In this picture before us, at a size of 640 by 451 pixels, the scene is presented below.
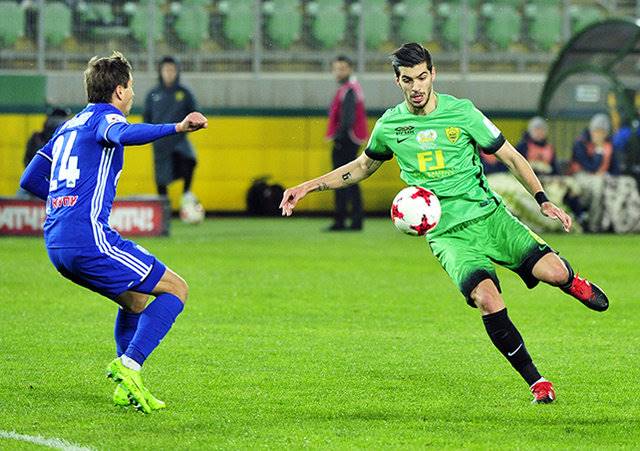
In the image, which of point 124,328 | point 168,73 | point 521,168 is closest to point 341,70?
point 168,73

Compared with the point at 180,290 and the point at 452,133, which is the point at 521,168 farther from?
the point at 180,290

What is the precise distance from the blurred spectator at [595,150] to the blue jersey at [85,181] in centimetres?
1467

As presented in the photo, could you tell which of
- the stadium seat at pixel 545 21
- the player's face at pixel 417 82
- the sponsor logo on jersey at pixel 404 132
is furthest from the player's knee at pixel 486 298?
the stadium seat at pixel 545 21

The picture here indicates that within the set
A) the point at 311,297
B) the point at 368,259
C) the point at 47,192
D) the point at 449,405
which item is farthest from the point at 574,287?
the point at 368,259

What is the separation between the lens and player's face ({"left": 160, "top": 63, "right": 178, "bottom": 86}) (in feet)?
66.2

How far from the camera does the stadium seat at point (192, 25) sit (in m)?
23.6

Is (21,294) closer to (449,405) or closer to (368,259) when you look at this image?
(368,259)

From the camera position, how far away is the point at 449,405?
7727mm

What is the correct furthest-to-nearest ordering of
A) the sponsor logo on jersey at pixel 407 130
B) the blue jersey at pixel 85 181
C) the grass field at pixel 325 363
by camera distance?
1. the sponsor logo on jersey at pixel 407 130
2. the blue jersey at pixel 85 181
3. the grass field at pixel 325 363

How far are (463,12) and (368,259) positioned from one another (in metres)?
8.99

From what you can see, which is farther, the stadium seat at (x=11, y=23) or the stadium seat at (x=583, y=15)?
the stadium seat at (x=583, y=15)

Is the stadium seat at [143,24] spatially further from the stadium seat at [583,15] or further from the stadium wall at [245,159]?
the stadium seat at [583,15]

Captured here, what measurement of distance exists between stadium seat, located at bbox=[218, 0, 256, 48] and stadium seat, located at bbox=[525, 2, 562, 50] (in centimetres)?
482

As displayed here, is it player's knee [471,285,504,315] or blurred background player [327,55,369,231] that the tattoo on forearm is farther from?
blurred background player [327,55,369,231]
